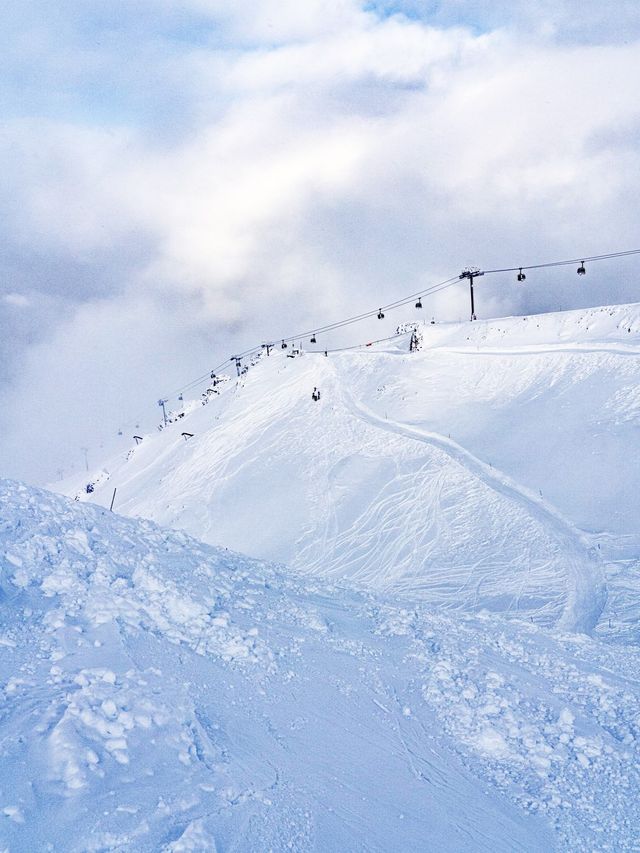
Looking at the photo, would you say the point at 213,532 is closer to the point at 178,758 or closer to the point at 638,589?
Result: the point at 638,589

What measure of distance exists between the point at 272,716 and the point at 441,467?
23754 millimetres

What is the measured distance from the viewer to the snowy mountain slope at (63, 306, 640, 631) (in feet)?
73.5

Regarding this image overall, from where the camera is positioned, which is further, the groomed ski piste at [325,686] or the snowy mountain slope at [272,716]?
the groomed ski piste at [325,686]

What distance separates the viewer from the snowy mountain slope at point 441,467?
22.4 metres

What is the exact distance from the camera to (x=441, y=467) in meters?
31.0

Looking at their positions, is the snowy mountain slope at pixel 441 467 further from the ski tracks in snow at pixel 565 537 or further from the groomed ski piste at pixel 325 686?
the groomed ski piste at pixel 325 686

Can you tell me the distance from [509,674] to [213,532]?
23522mm

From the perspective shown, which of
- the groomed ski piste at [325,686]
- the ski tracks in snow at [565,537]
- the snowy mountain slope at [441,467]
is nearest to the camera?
the groomed ski piste at [325,686]

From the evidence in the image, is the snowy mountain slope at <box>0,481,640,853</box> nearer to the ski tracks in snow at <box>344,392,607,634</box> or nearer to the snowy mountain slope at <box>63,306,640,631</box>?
the ski tracks in snow at <box>344,392,607,634</box>

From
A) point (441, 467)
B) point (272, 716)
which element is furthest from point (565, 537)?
point (272, 716)

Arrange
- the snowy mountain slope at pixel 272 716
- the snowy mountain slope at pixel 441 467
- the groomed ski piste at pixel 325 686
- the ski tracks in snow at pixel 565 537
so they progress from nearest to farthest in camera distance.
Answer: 1. the snowy mountain slope at pixel 272 716
2. the groomed ski piste at pixel 325 686
3. the ski tracks in snow at pixel 565 537
4. the snowy mountain slope at pixel 441 467

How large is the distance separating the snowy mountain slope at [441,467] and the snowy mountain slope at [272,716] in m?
8.25

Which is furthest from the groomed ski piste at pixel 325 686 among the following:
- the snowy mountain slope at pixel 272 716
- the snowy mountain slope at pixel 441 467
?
the snowy mountain slope at pixel 441 467

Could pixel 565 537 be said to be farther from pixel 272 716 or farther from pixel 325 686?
pixel 272 716
